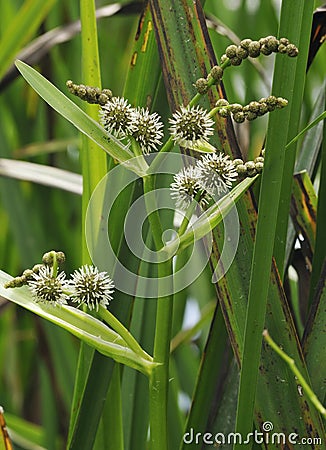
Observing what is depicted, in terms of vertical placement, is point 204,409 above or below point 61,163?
below

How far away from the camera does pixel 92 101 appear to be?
13.8 inches

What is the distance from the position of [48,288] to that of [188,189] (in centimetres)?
8

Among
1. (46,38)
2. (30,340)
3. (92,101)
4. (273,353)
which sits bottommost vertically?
(30,340)

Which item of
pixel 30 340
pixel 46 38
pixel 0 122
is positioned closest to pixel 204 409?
pixel 46 38

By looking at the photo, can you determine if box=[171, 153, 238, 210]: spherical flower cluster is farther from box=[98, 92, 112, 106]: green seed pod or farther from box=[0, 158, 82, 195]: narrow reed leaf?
box=[0, 158, 82, 195]: narrow reed leaf

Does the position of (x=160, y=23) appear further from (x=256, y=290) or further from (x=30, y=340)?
(x=30, y=340)

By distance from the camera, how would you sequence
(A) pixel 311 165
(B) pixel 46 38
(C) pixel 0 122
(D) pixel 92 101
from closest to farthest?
(D) pixel 92 101 → (A) pixel 311 165 → (B) pixel 46 38 → (C) pixel 0 122

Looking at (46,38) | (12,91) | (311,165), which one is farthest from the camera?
(12,91)

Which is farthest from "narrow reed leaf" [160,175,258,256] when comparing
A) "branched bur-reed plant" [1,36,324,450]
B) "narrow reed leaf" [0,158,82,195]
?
"narrow reed leaf" [0,158,82,195]

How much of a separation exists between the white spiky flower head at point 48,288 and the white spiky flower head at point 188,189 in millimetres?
69

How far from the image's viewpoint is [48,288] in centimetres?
36

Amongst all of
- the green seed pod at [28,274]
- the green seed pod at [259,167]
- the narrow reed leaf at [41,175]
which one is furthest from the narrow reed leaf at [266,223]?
the narrow reed leaf at [41,175]

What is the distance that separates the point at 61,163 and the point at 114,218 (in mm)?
849

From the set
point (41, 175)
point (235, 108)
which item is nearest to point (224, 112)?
point (235, 108)
